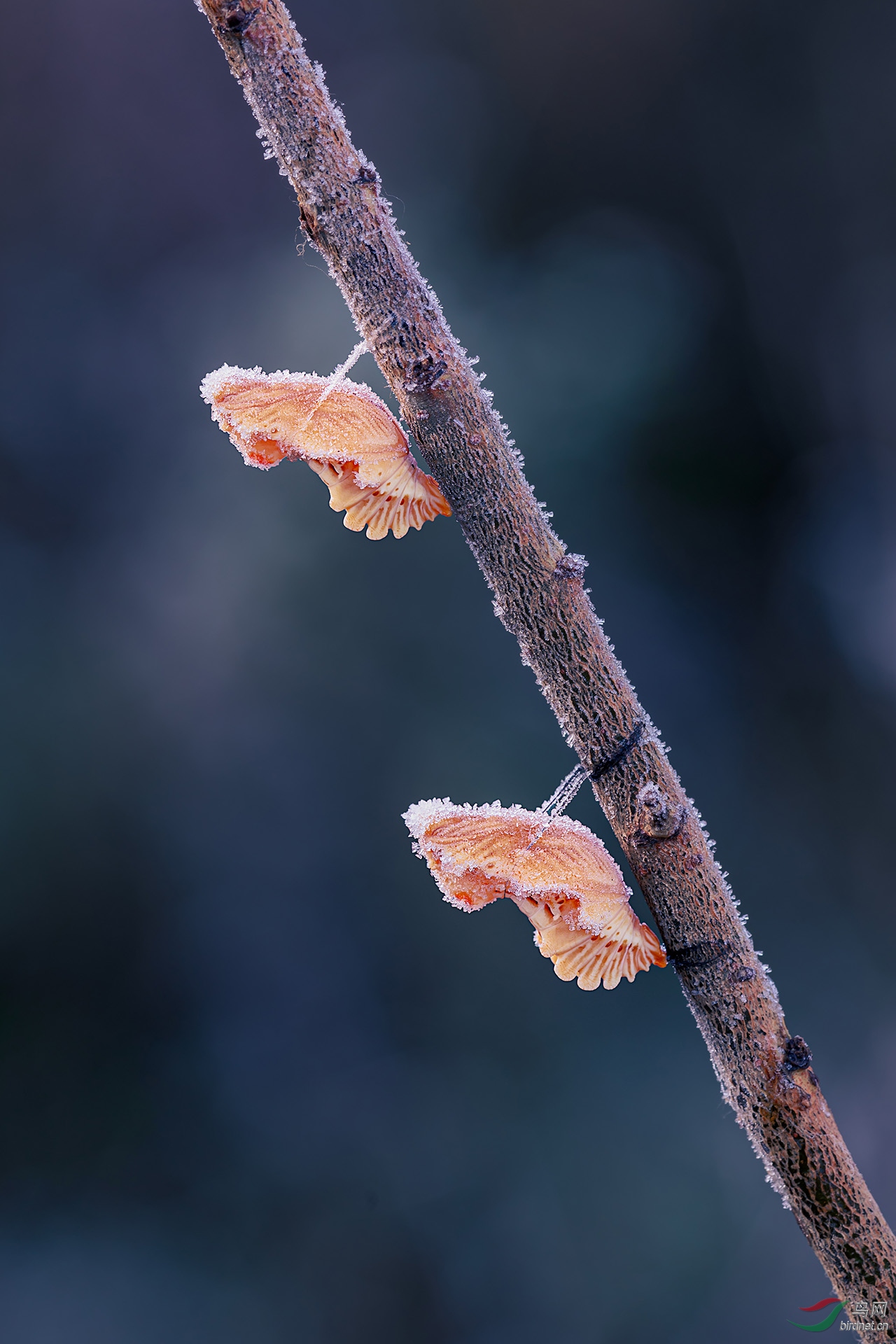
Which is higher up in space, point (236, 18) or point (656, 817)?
point (236, 18)

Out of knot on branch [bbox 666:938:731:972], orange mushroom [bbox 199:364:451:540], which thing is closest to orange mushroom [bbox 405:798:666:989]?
knot on branch [bbox 666:938:731:972]

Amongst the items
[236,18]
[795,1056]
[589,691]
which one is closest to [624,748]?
[589,691]

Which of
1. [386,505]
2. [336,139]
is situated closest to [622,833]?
[386,505]

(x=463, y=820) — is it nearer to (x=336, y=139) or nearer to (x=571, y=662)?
(x=571, y=662)

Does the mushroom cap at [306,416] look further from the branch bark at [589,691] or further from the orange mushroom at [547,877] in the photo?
the orange mushroom at [547,877]

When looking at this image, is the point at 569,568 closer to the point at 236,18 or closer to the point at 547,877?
the point at 547,877

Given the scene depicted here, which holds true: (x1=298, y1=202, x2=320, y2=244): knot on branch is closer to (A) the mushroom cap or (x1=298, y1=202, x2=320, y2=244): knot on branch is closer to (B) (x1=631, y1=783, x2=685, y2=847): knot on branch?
(A) the mushroom cap
